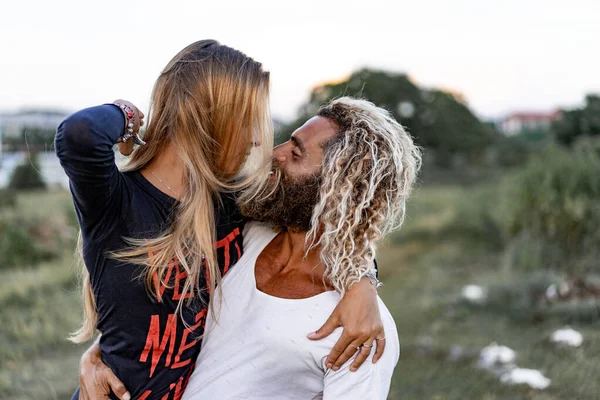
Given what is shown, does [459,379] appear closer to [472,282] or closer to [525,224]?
[472,282]

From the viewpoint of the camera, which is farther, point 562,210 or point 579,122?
point 579,122

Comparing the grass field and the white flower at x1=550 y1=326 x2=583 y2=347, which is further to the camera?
the white flower at x1=550 y1=326 x2=583 y2=347

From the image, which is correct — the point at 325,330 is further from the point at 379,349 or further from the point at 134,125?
the point at 134,125

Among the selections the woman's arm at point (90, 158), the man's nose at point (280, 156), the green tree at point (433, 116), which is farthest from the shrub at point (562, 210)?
the woman's arm at point (90, 158)

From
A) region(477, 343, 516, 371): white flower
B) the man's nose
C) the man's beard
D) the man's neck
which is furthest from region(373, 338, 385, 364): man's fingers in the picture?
region(477, 343, 516, 371): white flower

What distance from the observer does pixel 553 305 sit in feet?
23.8

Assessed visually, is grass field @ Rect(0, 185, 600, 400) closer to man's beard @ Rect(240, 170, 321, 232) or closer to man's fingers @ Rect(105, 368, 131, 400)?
man's fingers @ Rect(105, 368, 131, 400)

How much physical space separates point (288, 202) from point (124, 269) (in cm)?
79

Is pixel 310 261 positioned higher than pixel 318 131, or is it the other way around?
pixel 318 131

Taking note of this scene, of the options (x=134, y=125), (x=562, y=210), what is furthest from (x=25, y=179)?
(x=134, y=125)

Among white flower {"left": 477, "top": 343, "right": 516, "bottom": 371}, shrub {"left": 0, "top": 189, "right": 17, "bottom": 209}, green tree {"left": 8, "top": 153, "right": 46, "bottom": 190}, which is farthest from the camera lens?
green tree {"left": 8, "top": 153, "right": 46, "bottom": 190}

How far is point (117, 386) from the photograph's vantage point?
225cm

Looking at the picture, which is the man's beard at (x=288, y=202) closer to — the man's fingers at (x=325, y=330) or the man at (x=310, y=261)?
the man at (x=310, y=261)

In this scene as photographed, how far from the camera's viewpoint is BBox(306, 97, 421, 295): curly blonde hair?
96.8 inches
